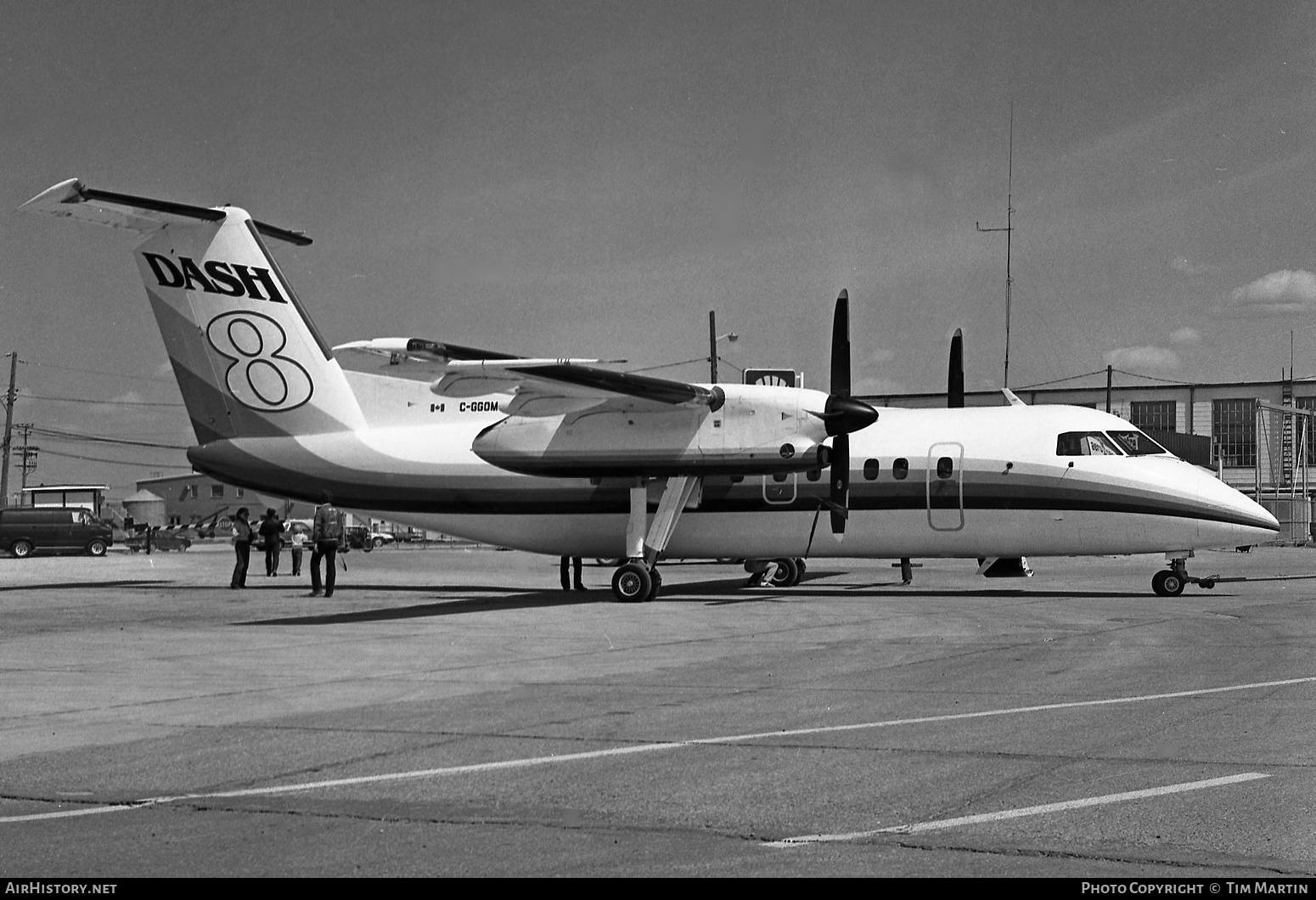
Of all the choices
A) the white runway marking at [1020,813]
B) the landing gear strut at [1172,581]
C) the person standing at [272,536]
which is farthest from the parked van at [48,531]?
the white runway marking at [1020,813]

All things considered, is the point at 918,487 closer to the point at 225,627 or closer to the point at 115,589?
the point at 225,627

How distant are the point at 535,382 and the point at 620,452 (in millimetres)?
2481

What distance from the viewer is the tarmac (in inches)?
233

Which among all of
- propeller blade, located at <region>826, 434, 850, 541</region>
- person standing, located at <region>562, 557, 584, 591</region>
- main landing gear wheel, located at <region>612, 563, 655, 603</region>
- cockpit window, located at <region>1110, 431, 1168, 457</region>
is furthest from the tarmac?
person standing, located at <region>562, 557, 584, 591</region>

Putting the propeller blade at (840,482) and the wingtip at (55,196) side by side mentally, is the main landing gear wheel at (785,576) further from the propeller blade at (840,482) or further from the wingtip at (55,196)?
the wingtip at (55,196)

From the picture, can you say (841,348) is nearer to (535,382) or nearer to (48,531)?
(535,382)

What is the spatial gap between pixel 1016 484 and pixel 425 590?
13.6 meters

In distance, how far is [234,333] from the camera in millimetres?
26047

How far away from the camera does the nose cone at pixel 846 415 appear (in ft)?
74.4

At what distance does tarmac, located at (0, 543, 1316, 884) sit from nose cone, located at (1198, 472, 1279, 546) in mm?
3593

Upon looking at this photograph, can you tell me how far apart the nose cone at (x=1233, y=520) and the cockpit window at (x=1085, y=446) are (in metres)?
1.81

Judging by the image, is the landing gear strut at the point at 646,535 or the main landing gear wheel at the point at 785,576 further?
the main landing gear wheel at the point at 785,576

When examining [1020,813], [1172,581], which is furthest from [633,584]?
[1020,813]

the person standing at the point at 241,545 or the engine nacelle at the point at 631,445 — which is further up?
the engine nacelle at the point at 631,445
